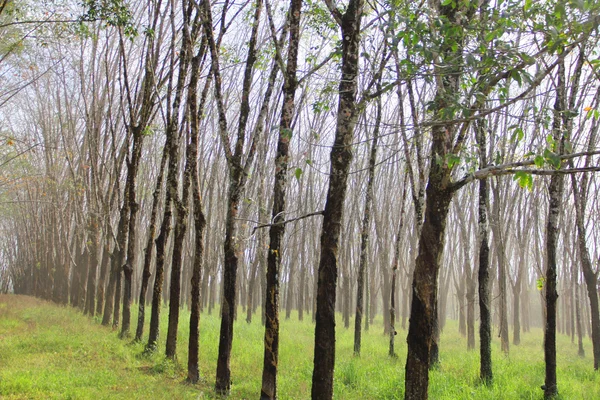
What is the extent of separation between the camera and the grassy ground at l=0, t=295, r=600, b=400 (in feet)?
19.3

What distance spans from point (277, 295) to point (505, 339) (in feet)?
26.1

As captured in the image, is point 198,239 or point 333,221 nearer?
point 333,221

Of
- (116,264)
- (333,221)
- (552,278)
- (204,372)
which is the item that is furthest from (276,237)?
(116,264)

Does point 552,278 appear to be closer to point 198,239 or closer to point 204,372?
point 198,239

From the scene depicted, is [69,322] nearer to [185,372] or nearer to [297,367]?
[185,372]

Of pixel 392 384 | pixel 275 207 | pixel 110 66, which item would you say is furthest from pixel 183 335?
pixel 110 66

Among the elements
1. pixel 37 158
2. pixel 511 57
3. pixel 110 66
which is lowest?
pixel 511 57

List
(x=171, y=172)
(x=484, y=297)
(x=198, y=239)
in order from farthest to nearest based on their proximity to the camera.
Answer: (x=171, y=172) < (x=198, y=239) < (x=484, y=297)

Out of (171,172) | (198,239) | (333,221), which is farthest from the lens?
(171,172)

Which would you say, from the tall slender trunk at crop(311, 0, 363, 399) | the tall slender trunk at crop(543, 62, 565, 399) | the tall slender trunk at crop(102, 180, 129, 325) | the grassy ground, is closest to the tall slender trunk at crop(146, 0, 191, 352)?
the grassy ground

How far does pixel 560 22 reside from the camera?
9.27 ft

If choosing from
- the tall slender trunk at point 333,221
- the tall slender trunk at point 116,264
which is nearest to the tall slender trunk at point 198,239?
the tall slender trunk at point 333,221

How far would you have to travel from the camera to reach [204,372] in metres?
7.52

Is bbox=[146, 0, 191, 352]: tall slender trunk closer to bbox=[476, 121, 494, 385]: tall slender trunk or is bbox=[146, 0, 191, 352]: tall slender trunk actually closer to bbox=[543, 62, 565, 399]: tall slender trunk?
bbox=[476, 121, 494, 385]: tall slender trunk
